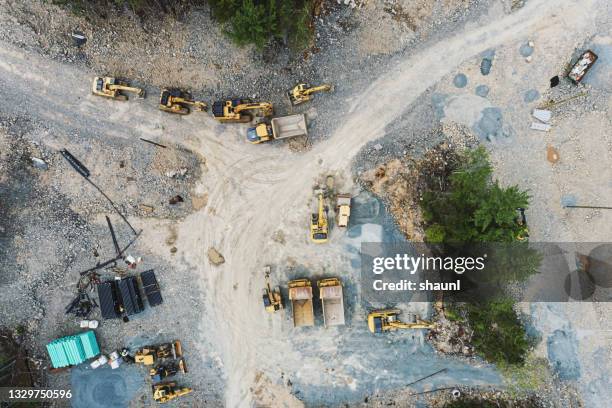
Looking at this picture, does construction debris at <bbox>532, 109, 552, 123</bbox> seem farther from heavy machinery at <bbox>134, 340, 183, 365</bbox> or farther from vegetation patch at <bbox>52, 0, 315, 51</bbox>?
heavy machinery at <bbox>134, 340, 183, 365</bbox>

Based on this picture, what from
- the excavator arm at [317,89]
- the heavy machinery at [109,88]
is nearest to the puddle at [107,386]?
the heavy machinery at [109,88]

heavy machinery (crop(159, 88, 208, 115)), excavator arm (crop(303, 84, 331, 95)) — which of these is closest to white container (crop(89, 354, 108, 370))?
heavy machinery (crop(159, 88, 208, 115))

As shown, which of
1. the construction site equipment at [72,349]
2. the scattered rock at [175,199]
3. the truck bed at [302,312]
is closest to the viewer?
the truck bed at [302,312]

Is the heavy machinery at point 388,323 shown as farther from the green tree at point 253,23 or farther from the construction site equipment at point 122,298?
the green tree at point 253,23

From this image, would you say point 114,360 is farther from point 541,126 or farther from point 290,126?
point 541,126

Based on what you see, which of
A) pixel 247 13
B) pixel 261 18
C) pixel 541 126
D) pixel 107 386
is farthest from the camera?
pixel 107 386

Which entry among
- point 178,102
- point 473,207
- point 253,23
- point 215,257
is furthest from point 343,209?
point 178,102

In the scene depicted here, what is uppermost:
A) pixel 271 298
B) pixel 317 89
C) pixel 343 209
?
pixel 317 89
